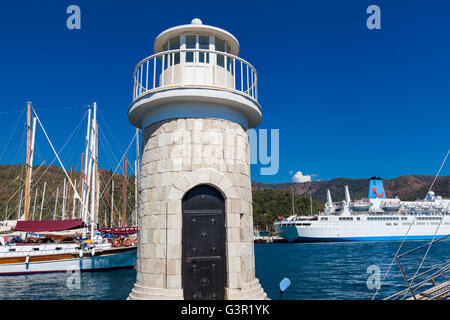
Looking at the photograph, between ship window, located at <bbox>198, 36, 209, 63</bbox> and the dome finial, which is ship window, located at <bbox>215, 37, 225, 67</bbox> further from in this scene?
the dome finial

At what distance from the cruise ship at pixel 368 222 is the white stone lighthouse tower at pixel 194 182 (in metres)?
75.8

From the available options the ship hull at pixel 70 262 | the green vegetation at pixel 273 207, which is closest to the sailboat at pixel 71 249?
the ship hull at pixel 70 262

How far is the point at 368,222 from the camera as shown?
80.8m

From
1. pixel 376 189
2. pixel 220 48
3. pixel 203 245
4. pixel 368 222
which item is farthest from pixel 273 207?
pixel 203 245

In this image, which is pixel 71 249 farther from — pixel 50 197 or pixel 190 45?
pixel 190 45

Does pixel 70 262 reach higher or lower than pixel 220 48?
lower

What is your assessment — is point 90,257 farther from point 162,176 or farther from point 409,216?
point 409,216

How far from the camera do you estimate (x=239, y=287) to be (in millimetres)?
Answer: 7043

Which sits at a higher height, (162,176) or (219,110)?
(219,110)

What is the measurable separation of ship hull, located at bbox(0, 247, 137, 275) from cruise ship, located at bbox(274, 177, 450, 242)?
182 ft

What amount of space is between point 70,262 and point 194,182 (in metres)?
29.2
